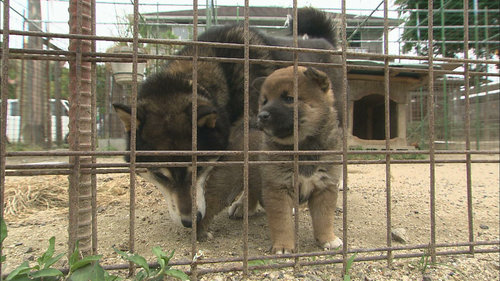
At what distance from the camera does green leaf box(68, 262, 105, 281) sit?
144 cm

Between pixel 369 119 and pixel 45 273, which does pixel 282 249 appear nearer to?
pixel 45 273

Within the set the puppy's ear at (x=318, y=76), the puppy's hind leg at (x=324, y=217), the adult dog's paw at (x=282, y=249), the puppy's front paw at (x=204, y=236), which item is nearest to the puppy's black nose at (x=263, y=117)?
the puppy's ear at (x=318, y=76)

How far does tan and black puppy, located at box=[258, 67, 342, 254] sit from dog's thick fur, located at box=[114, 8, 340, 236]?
0.40m

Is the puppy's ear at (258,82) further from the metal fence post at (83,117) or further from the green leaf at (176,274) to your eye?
the green leaf at (176,274)

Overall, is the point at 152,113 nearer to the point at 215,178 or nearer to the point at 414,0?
the point at 215,178

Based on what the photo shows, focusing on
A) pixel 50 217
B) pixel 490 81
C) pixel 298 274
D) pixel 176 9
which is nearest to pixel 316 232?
pixel 298 274

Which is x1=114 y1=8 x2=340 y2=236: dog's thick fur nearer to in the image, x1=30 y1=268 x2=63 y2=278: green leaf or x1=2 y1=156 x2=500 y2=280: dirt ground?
x1=2 y1=156 x2=500 y2=280: dirt ground

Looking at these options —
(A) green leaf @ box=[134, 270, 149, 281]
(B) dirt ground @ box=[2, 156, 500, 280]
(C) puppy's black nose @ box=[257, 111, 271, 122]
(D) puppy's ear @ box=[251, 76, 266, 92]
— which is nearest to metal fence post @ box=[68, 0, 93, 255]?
(B) dirt ground @ box=[2, 156, 500, 280]

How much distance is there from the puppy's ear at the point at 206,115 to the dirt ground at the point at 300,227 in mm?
863

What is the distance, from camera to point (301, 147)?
2.57m

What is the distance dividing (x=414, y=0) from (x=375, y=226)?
10372 mm

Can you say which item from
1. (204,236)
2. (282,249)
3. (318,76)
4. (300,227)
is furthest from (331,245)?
(318,76)

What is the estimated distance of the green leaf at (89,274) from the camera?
144 centimetres

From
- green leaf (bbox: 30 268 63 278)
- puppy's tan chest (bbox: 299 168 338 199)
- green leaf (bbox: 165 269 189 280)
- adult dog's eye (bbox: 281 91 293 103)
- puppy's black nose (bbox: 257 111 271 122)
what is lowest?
green leaf (bbox: 165 269 189 280)
